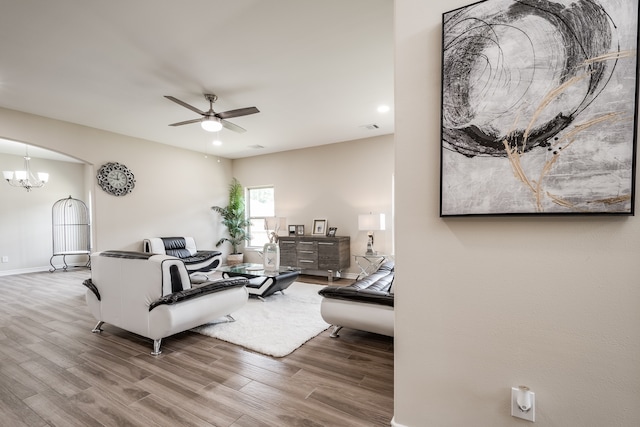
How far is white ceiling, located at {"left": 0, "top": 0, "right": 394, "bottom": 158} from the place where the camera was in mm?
2268

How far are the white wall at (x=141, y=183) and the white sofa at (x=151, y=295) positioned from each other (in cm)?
262

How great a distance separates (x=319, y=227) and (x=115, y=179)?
4.07m

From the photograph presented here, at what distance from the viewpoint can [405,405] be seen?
→ 1.52 metres

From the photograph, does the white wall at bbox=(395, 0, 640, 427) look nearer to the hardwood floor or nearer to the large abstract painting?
the large abstract painting

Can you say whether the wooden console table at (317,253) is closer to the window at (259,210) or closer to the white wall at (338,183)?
the white wall at (338,183)

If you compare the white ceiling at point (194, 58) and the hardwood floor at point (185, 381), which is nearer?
the hardwood floor at point (185, 381)

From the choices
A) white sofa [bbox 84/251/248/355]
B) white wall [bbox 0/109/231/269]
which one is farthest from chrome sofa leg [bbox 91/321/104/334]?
white wall [bbox 0/109/231/269]

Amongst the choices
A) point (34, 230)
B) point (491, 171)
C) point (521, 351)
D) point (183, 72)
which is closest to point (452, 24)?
point (491, 171)

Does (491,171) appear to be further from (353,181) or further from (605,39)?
(353,181)

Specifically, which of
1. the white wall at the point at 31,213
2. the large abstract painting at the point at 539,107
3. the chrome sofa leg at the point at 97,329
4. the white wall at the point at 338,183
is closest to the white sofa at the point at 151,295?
the chrome sofa leg at the point at 97,329

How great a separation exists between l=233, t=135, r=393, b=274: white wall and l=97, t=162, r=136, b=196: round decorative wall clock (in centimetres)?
286

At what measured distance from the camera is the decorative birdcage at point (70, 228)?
7.39 meters

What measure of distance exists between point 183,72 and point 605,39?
3.46 m

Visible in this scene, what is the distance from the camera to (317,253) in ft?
18.6
